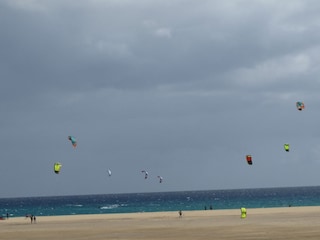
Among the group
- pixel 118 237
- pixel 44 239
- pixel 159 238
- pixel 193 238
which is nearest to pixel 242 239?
pixel 193 238

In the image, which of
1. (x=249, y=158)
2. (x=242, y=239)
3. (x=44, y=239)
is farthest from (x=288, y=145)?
(x=44, y=239)

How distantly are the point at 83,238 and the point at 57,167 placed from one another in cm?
584

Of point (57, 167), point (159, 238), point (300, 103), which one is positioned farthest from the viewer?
point (300, 103)

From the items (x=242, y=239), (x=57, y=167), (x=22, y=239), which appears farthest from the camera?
(x=57, y=167)

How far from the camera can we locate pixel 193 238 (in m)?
35.4

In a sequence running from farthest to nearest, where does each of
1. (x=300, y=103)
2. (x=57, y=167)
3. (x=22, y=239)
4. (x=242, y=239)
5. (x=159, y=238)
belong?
(x=300, y=103), (x=57, y=167), (x=22, y=239), (x=159, y=238), (x=242, y=239)

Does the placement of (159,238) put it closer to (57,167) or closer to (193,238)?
(193,238)

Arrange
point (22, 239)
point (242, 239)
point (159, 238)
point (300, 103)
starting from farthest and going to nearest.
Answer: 1. point (300, 103)
2. point (22, 239)
3. point (159, 238)
4. point (242, 239)

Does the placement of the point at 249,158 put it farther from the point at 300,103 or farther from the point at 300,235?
the point at 300,235

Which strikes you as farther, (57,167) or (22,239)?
(57,167)

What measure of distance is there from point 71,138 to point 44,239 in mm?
7420

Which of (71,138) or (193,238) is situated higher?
(71,138)

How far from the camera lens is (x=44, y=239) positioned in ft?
126

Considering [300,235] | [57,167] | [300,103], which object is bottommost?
[300,235]
